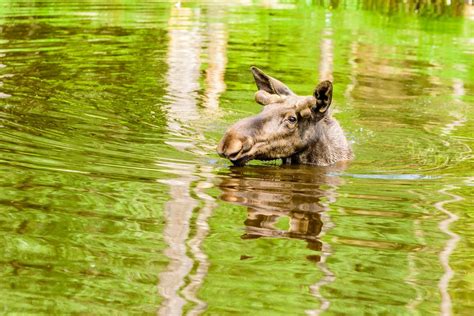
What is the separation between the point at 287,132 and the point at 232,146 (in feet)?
2.80

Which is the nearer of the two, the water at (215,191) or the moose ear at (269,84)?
the water at (215,191)

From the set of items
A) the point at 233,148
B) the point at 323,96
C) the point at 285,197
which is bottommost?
the point at 285,197

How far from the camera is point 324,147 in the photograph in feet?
37.6

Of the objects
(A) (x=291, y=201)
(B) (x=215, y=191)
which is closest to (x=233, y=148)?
(B) (x=215, y=191)

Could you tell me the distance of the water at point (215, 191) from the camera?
672cm

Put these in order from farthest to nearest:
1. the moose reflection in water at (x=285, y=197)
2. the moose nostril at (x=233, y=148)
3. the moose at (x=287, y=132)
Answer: the moose at (x=287, y=132)
the moose nostril at (x=233, y=148)
the moose reflection in water at (x=285, y=197)

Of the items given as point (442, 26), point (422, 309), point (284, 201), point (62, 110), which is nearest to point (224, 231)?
point (284, 201)

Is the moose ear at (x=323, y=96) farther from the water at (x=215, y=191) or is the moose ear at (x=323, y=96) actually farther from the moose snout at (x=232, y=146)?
the moose snout at (x=232, y=146)

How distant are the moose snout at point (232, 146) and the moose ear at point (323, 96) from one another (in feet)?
3.33

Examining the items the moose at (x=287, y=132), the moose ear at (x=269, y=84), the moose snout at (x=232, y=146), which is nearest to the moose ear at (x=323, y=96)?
the moose at (x=287, y=132)

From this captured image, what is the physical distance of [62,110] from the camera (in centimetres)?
1415

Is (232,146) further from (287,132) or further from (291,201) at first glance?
(291,201)

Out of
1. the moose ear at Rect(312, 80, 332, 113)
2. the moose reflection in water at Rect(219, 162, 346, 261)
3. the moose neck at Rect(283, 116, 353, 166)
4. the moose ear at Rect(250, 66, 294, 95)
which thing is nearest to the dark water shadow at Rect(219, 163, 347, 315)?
the moose reflection in water at Rect(219, 162, 346, 261)

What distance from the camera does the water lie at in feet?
22.1
